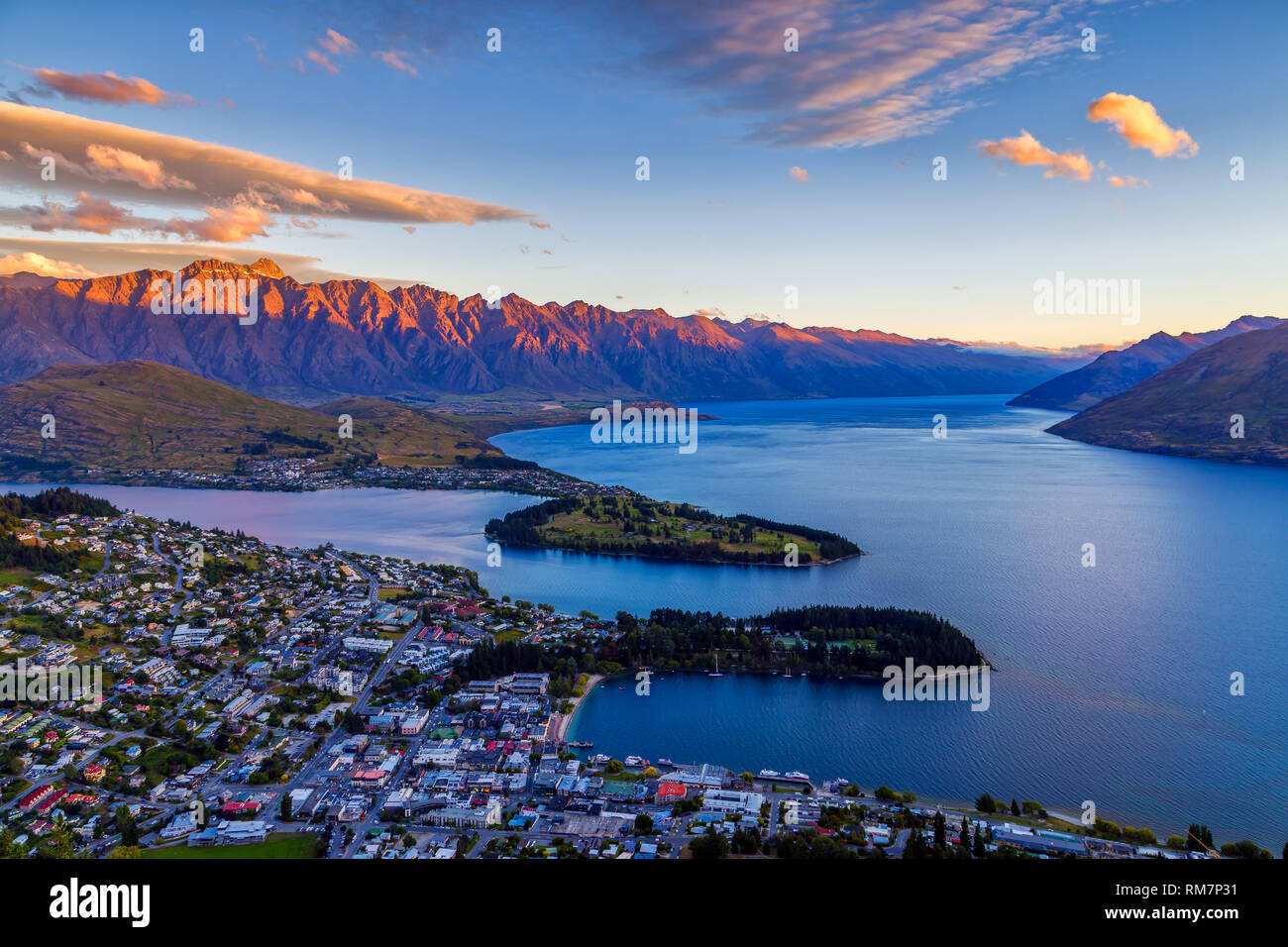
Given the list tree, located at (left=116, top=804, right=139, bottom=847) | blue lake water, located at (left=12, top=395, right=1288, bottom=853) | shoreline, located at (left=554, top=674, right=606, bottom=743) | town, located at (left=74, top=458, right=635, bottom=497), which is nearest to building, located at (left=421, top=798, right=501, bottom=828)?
shoreline, located at (left=554, top=674, right=606, bottom=743)

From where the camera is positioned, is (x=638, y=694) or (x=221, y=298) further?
(x=221, y=298)

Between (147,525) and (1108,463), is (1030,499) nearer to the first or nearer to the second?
(1108,463)

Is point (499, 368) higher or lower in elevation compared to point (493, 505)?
higher

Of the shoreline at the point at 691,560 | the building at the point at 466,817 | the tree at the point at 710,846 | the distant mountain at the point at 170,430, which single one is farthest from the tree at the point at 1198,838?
the distant mountain at the point at 170,430

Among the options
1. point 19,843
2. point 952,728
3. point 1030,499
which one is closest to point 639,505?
point 1030,499

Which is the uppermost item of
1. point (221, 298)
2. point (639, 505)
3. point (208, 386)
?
point (221, 298)
